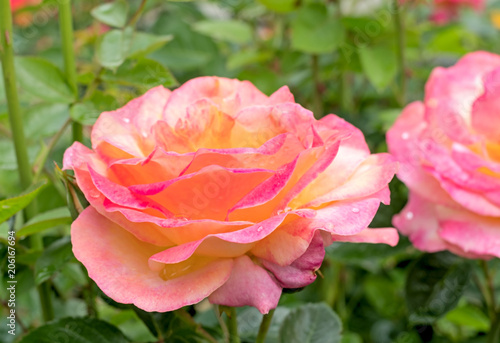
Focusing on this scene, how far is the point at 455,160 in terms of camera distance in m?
0.48

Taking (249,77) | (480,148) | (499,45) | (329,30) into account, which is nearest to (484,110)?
(480,148)

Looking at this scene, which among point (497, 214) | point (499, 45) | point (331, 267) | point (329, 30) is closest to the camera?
point (497, 214)

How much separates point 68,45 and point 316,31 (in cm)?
35

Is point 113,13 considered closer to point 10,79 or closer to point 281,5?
point 10,79

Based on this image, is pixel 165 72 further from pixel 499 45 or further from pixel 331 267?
pixel 499 45

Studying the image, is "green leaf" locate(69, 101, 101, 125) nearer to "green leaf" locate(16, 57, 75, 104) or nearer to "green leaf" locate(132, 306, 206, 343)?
"green leaf" locate(16, 57, 75, 104)

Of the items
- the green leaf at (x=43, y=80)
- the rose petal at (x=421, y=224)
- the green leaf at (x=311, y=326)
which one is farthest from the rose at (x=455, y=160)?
the green leaf at (x=43, y=80)

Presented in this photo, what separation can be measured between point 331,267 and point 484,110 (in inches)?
18.0

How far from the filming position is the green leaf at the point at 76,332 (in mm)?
428

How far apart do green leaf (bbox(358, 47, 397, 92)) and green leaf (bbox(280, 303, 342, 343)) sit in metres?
0.32

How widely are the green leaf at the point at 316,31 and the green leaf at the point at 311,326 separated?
1.09 ft

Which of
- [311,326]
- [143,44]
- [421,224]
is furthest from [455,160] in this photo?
[143,44]

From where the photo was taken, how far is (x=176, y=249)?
311mm

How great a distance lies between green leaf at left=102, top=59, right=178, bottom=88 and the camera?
49cm
